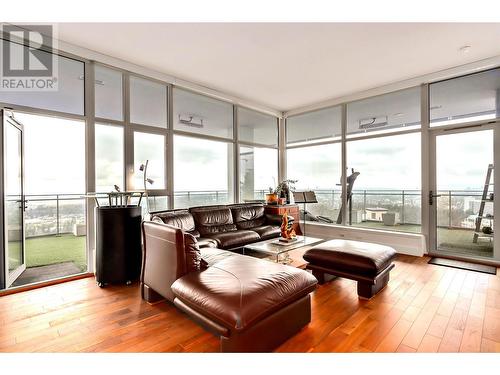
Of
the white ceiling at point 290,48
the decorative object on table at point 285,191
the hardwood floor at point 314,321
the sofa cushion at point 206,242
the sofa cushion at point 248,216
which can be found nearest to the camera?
the hardwood floor at point 314,321

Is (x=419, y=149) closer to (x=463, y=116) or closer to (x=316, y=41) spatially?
(x=463, y=116)

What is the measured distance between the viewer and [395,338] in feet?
6.08

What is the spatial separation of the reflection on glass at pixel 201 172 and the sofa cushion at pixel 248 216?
0.65 m

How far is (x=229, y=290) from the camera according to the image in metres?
1.65

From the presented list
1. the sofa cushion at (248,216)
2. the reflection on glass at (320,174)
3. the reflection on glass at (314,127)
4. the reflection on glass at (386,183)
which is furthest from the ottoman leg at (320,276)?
the reflection on glass at (314,127)

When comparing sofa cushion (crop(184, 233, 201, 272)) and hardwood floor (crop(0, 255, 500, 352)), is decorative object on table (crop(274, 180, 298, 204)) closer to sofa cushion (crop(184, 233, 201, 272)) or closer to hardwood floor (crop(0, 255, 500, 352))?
hardwood floor (crop(0, 255, 500, 352))

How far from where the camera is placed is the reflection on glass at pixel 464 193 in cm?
381

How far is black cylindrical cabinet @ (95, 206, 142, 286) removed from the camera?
9.52 ft

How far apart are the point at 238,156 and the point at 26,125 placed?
354cm

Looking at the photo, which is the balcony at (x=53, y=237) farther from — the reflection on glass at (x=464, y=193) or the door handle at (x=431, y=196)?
the reflection on glass at (x=464, y=193)

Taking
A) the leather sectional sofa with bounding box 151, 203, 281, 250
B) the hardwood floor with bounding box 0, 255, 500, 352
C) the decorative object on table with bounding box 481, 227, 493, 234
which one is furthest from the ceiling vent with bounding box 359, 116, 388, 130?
the hardwood floor with bounding box 0, 255, 500, 352

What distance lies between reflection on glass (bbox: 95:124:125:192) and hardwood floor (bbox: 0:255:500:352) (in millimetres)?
1408
